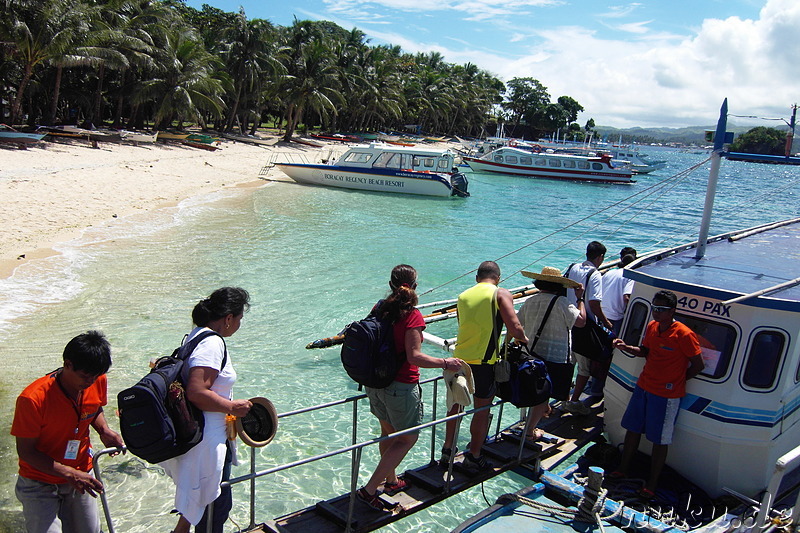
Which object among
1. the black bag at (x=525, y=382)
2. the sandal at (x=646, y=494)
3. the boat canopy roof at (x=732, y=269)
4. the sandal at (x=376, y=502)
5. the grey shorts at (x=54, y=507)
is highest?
the boat canopy roof at (x=732, y=269)

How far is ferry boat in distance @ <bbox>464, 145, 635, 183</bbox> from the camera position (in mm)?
52812

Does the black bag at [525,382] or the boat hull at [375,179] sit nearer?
the black bag at [525,382]

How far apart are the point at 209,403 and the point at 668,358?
4001 mm

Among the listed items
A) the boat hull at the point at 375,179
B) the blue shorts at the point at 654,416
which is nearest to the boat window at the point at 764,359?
the blue shorts at the point at 654,416

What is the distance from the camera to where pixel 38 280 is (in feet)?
44.4

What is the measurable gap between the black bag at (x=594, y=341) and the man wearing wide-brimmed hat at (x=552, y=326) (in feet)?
4.37

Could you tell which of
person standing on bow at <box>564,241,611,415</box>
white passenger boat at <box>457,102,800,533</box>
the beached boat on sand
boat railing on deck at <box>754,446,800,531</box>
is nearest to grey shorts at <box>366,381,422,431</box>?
white passenger boat at <box>457,102,800,533</box>

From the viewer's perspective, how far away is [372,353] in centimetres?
450

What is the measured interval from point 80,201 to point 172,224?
12.4 feet

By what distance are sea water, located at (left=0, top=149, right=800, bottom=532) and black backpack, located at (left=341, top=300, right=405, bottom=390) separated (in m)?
2.68

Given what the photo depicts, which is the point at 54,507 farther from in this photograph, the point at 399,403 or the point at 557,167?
the point at 557,167

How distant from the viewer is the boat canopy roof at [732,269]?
5.56 meters

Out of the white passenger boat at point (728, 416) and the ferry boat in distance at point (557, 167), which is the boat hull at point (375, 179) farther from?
the white passenger boat at point (728, 416)

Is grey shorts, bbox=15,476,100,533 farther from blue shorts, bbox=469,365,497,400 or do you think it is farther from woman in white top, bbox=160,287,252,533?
blue shorts, bbox=469,365,497,400
